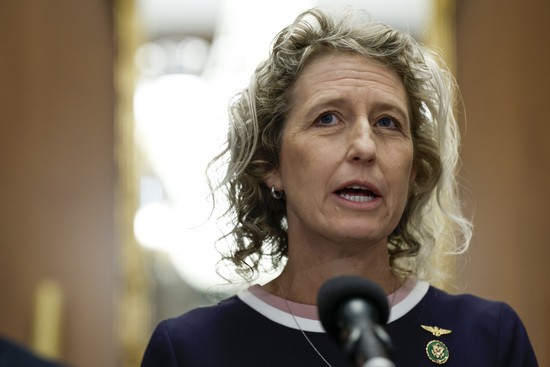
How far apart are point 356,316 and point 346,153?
0.90 m

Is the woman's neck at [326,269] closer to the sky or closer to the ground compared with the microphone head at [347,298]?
closer to the ground

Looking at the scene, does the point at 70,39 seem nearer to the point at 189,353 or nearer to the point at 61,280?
the point at 61,280

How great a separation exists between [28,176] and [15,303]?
1.64 feet

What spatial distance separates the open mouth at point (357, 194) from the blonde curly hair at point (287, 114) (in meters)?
0.31

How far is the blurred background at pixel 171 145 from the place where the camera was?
444 cm

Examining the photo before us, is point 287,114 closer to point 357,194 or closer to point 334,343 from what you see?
point 357,194

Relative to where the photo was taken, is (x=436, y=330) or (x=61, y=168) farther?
(x=61, y=168)

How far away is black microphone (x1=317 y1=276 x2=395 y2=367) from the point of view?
140 centimetres

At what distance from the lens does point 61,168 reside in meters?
4.51

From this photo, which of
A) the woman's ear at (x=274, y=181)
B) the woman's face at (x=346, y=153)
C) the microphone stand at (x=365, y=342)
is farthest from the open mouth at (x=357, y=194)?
the microphone stand at (x=365, y=342)

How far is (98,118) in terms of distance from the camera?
488cm

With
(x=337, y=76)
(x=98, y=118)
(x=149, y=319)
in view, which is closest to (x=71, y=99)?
(x=98, y=118)

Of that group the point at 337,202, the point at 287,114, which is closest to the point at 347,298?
the point at 337,202

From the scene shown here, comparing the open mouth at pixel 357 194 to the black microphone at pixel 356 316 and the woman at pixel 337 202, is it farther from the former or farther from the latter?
the black microphone at pixel 356 316
